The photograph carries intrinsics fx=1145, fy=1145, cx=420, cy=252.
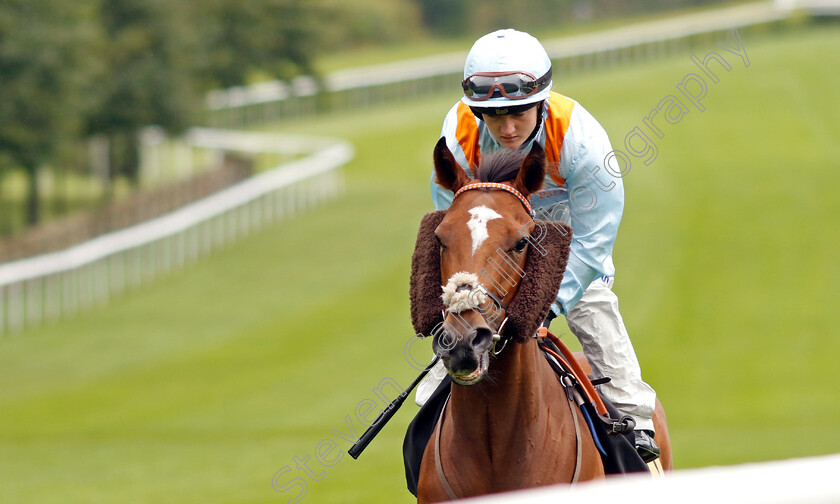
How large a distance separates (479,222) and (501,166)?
360mm

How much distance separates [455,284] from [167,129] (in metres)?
21.2

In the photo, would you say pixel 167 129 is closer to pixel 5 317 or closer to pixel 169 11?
pixel 169 11

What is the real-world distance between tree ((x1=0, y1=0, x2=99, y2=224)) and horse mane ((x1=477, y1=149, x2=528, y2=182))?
15049 mm

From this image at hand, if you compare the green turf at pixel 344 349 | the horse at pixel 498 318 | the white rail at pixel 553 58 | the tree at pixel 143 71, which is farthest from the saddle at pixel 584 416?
the white rail at pixel 553 58

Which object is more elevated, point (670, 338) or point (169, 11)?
point (169, 11)

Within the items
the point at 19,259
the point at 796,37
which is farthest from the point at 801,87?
the point at 19,259

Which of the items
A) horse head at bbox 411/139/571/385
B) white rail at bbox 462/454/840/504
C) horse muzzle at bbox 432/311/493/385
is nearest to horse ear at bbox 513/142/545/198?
horse head at bbox 411/139/571/385

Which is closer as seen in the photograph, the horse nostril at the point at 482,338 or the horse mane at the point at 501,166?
the horse nostril at the point at 482,338

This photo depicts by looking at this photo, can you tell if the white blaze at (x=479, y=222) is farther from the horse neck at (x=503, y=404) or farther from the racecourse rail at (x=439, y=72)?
the racecourse rail at (x=439, y=72)

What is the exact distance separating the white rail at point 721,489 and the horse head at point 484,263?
1314 millimetres

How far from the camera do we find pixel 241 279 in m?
19.0

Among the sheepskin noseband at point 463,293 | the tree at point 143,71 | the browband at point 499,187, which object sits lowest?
the tree at point 143,71

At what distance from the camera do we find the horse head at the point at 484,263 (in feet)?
11.3

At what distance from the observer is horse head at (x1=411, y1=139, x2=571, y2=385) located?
3455 mm
